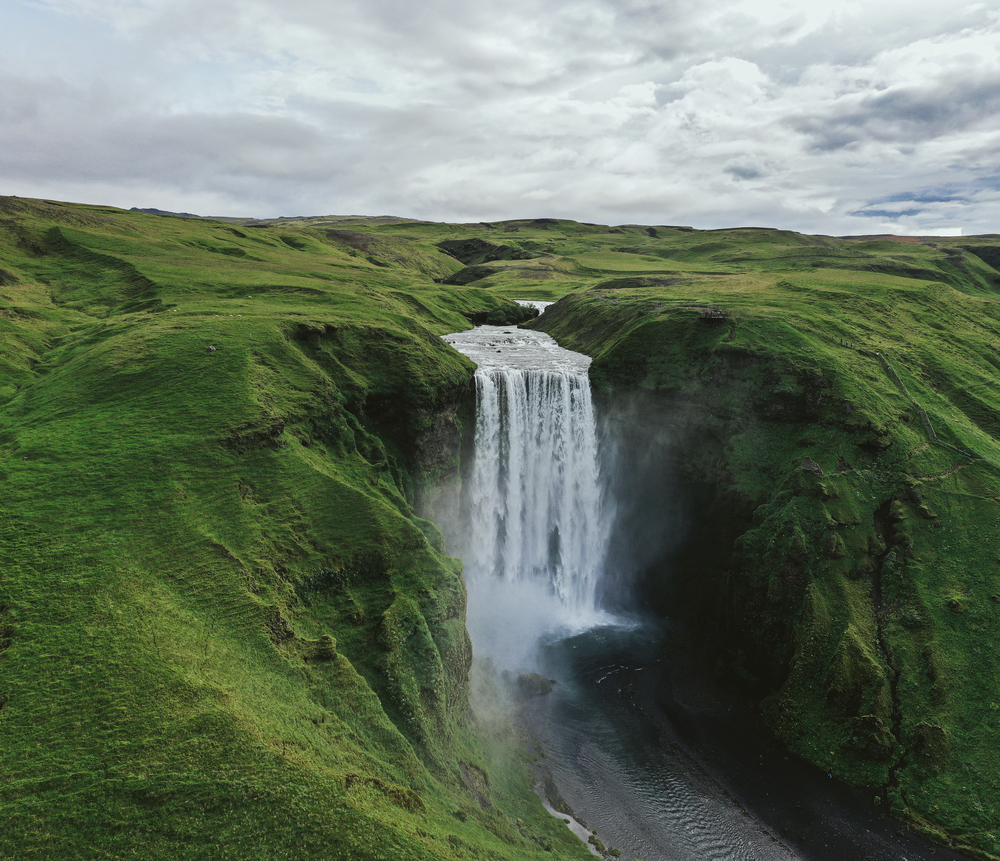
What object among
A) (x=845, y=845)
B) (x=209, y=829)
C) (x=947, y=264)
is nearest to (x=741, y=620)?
(x=845, y=845)

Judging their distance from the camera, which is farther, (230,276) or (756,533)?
(230,276)

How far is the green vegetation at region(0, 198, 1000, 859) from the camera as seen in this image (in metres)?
12.3

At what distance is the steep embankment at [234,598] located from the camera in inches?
453

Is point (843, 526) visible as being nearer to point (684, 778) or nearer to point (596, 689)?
point (684, 778)

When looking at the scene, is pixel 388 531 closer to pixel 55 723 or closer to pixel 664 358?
pixel 55 723

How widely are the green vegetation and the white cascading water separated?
354 centimetres

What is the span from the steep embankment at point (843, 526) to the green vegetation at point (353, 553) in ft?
0.54

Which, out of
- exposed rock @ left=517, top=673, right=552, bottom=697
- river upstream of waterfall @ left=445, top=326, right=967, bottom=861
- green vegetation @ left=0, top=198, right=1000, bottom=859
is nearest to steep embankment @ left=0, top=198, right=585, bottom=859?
green vegetation @ left=0, top=198, right=1000, bottom=859

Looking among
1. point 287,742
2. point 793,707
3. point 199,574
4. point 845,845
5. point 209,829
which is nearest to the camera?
point 209,829

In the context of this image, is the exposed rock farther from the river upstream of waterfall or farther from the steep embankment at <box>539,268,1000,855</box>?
the steep embankment at <box>539,268,1000,855</box>

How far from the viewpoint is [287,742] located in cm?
1348

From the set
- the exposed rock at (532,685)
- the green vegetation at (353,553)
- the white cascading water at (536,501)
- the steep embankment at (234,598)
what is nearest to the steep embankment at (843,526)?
the green vegetation at (353,553)

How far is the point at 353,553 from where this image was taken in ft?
72.3

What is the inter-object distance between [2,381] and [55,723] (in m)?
24.8
